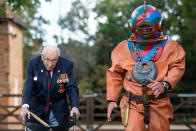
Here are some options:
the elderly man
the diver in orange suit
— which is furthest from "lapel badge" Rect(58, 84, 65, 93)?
the diver in orange suit

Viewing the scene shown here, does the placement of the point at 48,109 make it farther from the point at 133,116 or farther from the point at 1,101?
the point at 1,101

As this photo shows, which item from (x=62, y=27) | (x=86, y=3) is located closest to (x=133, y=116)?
(x=62, y=27)

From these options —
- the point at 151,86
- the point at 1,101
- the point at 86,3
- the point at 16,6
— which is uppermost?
the point at 86,3

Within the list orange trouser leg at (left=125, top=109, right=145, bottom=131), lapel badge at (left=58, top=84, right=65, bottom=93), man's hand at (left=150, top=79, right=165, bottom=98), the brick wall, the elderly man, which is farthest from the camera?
the brick wall

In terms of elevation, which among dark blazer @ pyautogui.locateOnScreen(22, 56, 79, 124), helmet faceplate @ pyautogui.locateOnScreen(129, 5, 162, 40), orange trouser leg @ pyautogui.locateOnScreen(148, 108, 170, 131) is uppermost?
helmet faceplate @ pyautogui.locateOnScreen(129, 5, 162, 40)

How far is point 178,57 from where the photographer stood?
4113mm

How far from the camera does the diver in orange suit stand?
13.2ft

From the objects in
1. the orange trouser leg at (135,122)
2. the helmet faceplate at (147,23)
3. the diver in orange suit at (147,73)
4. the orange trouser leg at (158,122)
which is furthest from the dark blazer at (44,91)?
the helmet faceplate at (147,23)

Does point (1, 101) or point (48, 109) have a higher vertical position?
point (48, 109)

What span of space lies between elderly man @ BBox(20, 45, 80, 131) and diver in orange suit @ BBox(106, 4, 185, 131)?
0.62 meters

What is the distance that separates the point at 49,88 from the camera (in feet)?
14.4

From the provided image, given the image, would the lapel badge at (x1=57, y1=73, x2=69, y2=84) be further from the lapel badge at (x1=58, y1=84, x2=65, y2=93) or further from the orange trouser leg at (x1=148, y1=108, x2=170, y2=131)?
the orange trouser leg at (x1=148, y1=108, x2=170, y2=131)

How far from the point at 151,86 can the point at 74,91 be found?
1047mm

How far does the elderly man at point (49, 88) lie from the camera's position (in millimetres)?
4363
